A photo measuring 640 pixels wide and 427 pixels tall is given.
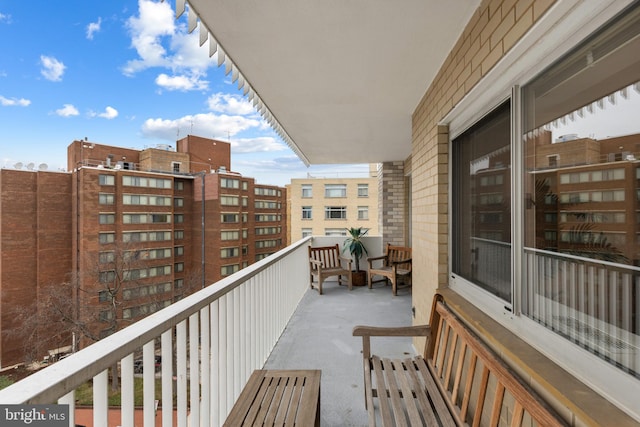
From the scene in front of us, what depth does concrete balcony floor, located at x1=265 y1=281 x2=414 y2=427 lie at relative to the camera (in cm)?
Answer: 214

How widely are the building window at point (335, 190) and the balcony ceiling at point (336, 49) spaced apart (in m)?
23.4

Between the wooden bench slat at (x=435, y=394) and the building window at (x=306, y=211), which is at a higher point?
the building window at (x=306, y=211)

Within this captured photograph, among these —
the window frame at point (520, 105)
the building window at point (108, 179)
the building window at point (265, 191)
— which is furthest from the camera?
the building window at point (265, 191)

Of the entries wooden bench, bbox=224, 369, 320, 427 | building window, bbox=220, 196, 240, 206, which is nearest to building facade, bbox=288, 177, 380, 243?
building window, bbox=220, 196, 240, 206

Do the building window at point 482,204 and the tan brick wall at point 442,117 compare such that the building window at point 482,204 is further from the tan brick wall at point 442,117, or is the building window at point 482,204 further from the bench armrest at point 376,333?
the bench armrest at point 376,333

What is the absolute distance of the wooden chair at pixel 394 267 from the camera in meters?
5.02

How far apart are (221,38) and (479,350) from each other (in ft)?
7.57

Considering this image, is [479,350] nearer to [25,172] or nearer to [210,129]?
[25,172]

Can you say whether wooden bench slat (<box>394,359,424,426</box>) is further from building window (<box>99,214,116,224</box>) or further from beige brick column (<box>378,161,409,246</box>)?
building window (<box>99,214,116,224</box>)

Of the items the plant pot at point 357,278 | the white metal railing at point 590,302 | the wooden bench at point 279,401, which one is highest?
the white metal railing at point 590,302

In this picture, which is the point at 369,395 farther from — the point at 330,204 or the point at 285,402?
the point at 330,204

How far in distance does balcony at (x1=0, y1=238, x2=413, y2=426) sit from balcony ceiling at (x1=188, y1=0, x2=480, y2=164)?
5.18 feet

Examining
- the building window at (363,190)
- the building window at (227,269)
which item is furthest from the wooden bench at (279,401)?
the building window at (363,190)

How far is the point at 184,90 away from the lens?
1350 inches
